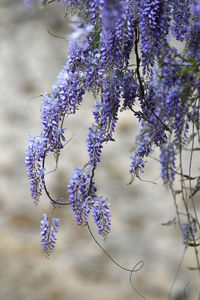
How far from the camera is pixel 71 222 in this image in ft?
9.91

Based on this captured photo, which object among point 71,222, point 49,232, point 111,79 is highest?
point 71,222

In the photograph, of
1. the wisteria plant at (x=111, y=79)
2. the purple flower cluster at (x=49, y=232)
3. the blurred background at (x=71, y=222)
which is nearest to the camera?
the wisteria plant at (x=111, y=79)

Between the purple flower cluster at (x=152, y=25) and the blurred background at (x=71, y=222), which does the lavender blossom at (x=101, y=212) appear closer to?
the purple flower cluster at (x=152, y=25)

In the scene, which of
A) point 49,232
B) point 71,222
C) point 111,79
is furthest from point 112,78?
point 71,222

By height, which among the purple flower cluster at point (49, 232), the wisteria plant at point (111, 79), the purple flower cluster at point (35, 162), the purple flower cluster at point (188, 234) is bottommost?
the purple flower cluster at point (49, 232)

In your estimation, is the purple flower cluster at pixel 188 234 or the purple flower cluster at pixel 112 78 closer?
the purple flower cluster at pixel 112 78

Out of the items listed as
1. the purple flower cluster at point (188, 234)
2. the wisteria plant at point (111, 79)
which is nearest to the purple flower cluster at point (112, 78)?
the wisteria plant at point (111, 79)

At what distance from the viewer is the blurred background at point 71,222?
2.59 m

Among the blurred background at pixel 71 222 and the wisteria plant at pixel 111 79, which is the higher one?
the blurred background at pixel 71 222

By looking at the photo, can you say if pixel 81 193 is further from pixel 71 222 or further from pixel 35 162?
pixel 71 222

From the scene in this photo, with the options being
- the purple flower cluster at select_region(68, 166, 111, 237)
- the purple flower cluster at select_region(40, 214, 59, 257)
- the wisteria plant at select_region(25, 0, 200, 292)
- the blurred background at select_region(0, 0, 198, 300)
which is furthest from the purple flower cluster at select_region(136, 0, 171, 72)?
the blurred background at select_region(0, 0, 198, 300)

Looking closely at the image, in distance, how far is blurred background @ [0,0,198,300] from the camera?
2586mm

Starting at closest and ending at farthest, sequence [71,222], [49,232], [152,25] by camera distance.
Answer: [152,25] < [49,232] < [71,222]

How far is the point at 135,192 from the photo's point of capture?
327 cm
